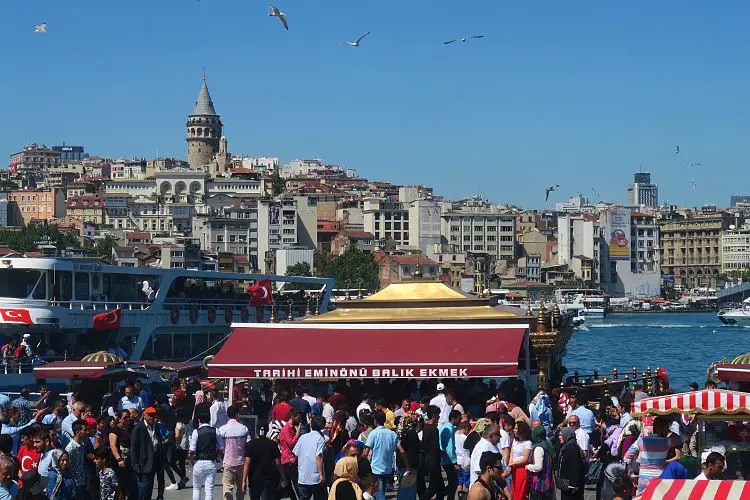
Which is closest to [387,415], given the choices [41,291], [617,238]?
[41,291]

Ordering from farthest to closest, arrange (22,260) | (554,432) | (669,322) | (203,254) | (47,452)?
(669,322) → (203,254) → (22,260) → (554,432) → (47,452)

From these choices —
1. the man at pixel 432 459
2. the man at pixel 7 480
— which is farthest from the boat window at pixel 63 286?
the man at pixel 7 480

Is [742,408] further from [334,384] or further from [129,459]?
[334,384]

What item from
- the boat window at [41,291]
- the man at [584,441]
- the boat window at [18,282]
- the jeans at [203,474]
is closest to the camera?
the jeans at [203,474]

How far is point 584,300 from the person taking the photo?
161000 mm

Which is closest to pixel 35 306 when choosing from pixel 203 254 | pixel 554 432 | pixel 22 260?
pixel 22 260

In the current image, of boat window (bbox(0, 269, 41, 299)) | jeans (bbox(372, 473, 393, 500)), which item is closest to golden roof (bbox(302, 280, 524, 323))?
jeans (bbox(372, 473, 393, 500))

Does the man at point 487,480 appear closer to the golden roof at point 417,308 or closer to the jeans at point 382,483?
the jeans at point 382,483

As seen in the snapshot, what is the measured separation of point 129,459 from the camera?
14.0 metres

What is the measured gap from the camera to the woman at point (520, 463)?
40.7ft

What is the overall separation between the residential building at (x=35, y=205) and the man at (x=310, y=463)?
15565 cm

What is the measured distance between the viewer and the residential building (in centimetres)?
16588

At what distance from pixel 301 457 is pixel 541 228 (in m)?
182

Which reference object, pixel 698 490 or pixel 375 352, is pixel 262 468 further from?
pixel 375 352
